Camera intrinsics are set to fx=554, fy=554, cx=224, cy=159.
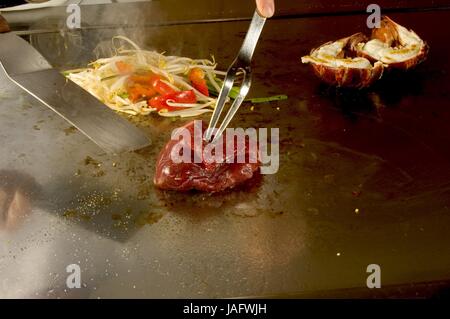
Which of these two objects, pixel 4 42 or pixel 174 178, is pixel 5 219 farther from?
pixel 4 42

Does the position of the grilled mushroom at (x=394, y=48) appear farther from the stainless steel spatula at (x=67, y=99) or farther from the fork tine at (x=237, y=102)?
the stainless steel spatula at (x=67, y=99)

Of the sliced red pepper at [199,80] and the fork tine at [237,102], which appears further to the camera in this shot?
the sliced red pepper at [199,80]

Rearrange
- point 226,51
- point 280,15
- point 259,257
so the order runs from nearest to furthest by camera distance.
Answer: point 259,257 < point 226,51 < point 280,15

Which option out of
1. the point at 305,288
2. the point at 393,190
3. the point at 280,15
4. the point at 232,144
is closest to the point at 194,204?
the point at 232,144

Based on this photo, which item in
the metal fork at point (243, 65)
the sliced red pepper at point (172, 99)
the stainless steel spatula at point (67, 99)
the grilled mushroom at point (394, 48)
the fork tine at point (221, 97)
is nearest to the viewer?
the metal fork at point (243, 65)

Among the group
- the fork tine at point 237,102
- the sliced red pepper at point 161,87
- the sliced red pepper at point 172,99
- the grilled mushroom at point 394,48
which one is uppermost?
the grilled mushroom at point 394,48

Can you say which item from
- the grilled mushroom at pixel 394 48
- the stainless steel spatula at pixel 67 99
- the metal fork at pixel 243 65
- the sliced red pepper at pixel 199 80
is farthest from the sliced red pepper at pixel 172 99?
the grilled mushroom at pixel 394 48

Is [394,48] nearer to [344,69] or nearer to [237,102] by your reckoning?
[344,69]
